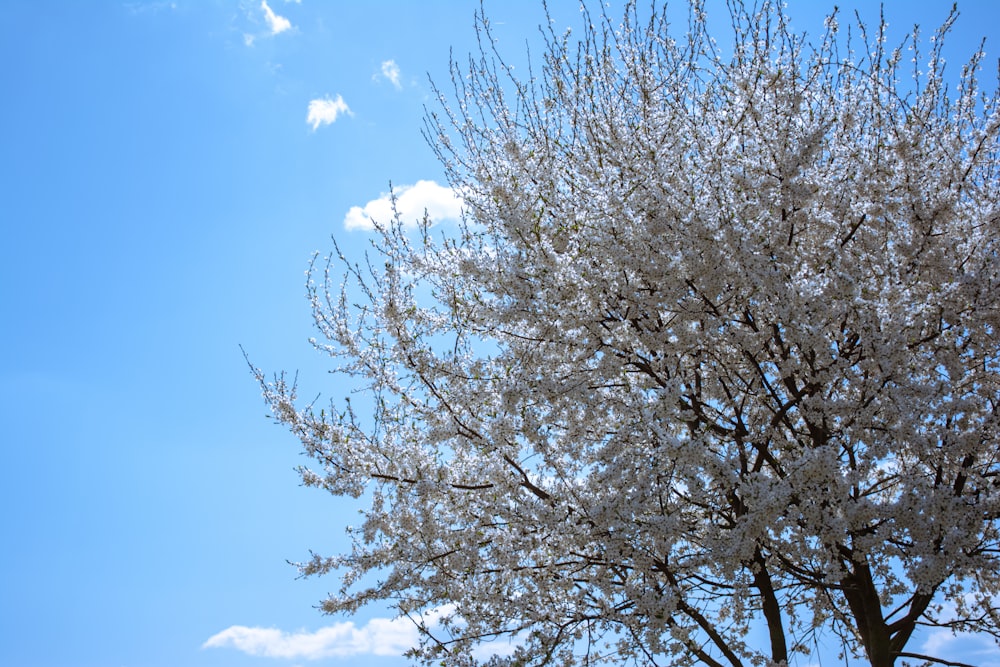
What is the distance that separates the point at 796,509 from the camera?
504 cm

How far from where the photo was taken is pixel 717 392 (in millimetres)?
6434

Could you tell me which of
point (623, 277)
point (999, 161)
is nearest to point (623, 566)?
point (623, 277)

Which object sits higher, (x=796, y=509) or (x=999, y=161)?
(x=999, y=161)

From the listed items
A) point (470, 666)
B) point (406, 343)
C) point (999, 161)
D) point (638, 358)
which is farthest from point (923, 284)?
point (470, 666)

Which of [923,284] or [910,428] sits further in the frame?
[923,284]

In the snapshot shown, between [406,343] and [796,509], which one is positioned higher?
[406,343]

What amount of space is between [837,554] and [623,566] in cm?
156

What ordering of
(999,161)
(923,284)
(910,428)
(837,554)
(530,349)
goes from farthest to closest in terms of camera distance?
1. (999,161)
2. (530,349)
3. (923,284)
4. (837,554)
5. (910,428)

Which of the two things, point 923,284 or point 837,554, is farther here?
point 923,284

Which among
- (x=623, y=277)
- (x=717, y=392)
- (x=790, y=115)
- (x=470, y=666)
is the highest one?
(x=790, y=115)

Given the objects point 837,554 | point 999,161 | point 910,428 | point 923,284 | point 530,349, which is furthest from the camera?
point 999,161

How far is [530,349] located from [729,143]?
93.5 inches

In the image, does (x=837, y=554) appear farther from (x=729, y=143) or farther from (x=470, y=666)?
(x=729, y=143)

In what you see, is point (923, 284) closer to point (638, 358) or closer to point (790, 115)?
point (790, 115)
